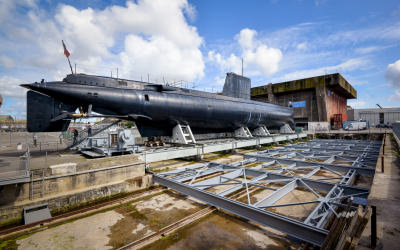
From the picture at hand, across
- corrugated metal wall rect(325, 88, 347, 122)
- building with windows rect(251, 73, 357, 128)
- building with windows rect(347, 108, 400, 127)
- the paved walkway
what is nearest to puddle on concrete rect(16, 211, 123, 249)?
the paved walkway

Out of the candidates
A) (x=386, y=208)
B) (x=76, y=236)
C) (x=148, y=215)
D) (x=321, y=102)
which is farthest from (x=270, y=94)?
(x=76, y=236)

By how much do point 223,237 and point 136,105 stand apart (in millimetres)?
8948

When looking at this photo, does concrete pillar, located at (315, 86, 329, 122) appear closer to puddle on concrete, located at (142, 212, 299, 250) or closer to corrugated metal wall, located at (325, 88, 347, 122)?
corrugated metal wall, located at (325, 88, 347, 122)

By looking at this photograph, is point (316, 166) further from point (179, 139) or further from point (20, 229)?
point (20, 229)

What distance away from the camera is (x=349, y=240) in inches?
111

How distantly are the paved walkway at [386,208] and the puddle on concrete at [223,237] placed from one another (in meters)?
1.76

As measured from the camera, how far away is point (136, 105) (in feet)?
38.9

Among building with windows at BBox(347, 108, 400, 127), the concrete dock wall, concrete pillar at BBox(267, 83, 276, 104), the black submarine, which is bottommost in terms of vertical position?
the concrete dock wall

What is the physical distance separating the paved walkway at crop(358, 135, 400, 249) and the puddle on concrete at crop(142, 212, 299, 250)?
1757 millimetres

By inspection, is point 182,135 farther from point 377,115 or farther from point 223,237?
point 377,115

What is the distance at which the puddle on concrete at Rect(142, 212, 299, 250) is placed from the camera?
190 inches

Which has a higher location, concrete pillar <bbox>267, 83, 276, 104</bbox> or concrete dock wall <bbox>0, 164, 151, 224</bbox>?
concrete pillar <bbox>267, 83, 276, 104</bbox>

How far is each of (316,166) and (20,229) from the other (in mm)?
11978

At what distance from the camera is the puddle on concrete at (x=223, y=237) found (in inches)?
190
